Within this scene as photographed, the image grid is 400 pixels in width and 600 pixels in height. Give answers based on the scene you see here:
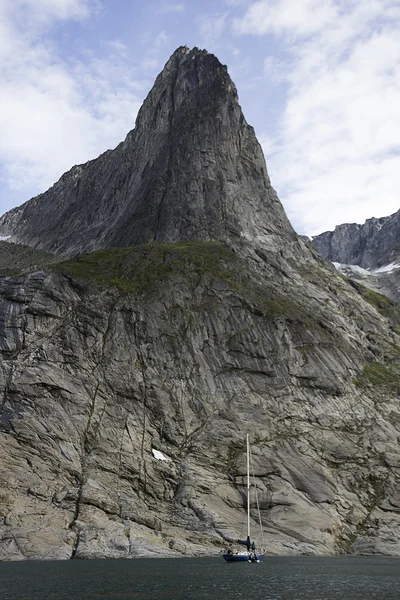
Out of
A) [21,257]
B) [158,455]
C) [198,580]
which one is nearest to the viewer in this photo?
[198,580]

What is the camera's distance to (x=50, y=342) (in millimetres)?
97500

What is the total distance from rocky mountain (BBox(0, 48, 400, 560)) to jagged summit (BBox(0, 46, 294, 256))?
5.38ft

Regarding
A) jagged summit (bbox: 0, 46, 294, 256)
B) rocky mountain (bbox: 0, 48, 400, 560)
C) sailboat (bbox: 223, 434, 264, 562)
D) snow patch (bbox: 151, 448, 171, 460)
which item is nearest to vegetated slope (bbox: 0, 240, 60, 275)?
jagged summit (bbox: 0, 46, 294, 256)

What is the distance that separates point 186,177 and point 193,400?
74370mm

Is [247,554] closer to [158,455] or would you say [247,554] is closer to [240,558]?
[240,558]

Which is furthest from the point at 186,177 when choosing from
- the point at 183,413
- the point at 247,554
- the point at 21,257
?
the point at 247,554

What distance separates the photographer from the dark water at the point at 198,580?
152ft

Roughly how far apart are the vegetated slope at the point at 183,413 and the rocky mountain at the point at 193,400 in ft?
0.79

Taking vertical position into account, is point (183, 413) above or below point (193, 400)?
below

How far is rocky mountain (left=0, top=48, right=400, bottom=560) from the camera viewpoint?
79.6 meters

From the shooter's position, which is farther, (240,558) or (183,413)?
(183,413)

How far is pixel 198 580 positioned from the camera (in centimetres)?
5428

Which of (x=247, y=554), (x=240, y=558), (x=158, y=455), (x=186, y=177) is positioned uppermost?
(x=186, y=177)

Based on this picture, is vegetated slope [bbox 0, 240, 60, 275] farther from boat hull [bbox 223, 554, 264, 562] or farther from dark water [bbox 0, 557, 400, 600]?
dark water [bbox 0, 557, 400, 600]
